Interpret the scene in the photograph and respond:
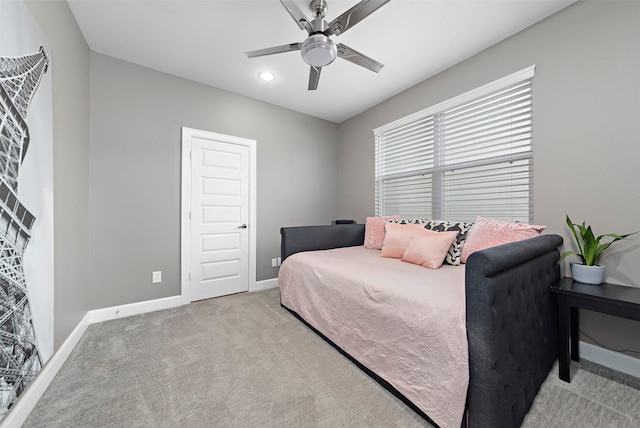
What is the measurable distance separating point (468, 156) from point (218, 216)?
9.54 feet

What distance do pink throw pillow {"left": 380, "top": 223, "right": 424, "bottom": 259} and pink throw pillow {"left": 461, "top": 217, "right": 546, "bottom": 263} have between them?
43 cm

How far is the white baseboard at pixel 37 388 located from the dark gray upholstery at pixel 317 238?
176cm

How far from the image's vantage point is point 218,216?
3018 mm

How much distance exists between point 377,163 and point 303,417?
9.82ft

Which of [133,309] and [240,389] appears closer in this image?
[240,389]

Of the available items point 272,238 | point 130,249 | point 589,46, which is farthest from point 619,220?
point 130,249

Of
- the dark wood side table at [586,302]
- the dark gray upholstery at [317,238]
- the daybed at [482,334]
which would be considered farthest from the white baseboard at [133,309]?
the dark wood side table at [586,302]

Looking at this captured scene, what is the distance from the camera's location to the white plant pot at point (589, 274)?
1539 millimetres

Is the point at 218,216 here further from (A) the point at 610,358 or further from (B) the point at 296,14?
(A) the point at 610,358

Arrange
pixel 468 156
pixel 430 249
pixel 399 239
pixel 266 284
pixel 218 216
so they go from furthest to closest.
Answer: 1. pixel 266 284
2. pixel 218 216
3. pixel 468 156
4. pixel 399 239
5. pixel 430 249

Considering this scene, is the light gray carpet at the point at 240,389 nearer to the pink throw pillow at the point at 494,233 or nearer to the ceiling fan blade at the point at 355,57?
the pink throw pillow at the point at 494,233

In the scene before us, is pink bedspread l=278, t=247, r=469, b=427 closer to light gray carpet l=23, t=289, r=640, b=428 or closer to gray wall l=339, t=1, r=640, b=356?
light gray carpet l=23, t=289, r=640, b=428

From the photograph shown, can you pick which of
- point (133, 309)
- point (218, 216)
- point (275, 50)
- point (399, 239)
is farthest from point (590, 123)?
point (133, 309)

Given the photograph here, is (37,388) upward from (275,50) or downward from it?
downward
